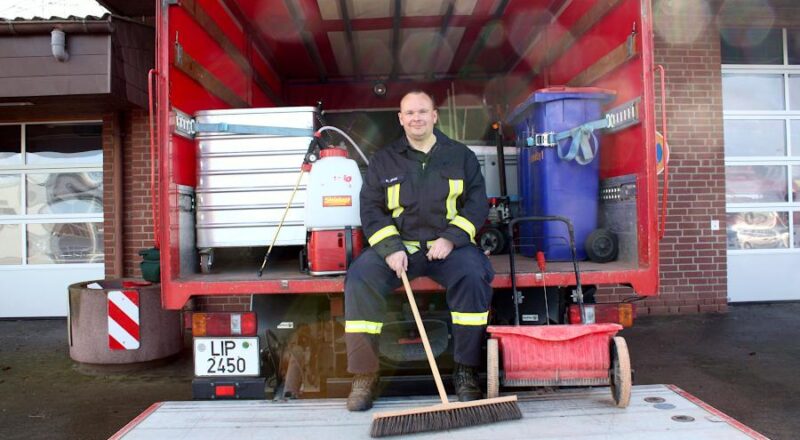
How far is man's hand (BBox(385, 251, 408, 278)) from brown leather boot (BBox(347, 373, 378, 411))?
541 mm

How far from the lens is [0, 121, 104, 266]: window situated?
6895 millimetres

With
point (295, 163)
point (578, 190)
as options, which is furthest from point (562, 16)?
point (295, 163)

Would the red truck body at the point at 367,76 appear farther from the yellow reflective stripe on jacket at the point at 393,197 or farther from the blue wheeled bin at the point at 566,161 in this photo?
the yellow reflective stripe on jacket at the point at 393,197

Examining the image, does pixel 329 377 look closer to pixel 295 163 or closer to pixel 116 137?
pixel 295 163

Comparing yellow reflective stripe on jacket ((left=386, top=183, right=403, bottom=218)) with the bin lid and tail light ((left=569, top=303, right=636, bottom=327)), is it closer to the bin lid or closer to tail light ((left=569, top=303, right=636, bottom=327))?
tail light ((left=569, top=303, right=636, bottom=327))

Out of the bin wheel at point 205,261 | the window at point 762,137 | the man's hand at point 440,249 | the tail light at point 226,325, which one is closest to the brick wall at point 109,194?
the bin wheel at point 205,261

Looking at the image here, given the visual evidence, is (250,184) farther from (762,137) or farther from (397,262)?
(762,137)

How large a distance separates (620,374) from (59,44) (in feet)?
18.0

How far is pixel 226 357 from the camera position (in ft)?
9.75

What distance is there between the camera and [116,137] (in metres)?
6.27

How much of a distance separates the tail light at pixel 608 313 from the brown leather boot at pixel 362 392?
3.86 ft

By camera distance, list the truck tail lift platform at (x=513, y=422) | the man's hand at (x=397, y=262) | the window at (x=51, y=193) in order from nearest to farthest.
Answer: the truck tail lift platform at (x=513, y=422)
the man's hand at (x=397, y=262)
the window at (x=51, y=193)

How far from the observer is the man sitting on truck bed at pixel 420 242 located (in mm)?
2822

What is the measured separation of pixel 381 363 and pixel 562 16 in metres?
3.08
